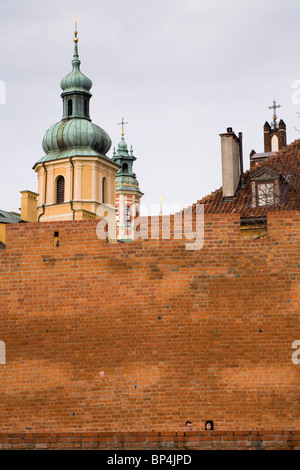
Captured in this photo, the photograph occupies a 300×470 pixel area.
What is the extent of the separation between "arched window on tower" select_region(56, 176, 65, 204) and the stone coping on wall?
135 ft

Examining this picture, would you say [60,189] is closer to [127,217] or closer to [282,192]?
[127,217]

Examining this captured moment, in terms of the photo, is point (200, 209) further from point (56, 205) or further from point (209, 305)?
point (56, 205)

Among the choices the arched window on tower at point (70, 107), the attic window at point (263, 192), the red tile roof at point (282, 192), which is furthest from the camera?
the arched window on tower at point (70, 107)

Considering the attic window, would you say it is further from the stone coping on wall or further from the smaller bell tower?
the smaller bell tower

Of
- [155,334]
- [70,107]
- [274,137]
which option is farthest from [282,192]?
[70,107]

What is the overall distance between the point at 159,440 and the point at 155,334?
2.05 m

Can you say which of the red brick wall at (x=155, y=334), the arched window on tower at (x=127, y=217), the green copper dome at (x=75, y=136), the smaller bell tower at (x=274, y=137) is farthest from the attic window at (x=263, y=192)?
the arched window on tower at (x=127, y=217)

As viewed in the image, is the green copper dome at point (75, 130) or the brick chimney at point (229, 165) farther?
the green copper dome at point (75, 130)

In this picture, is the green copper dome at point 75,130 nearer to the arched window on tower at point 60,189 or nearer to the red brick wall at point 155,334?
the arched window on tower at point 60,189

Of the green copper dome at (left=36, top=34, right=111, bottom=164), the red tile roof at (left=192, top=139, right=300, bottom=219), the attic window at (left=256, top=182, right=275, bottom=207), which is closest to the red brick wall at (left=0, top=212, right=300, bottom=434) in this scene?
the red tile roof at (left=192, top=139, right=300, bottom=219)

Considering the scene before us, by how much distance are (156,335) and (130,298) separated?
0.90 metres

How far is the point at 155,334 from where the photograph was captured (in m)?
14.2

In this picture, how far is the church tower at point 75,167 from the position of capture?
5309 centimetres

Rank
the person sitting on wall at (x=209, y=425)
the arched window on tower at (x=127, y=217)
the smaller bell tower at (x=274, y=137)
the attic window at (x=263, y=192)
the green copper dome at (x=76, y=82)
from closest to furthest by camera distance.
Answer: the person sitting on wall at (x=209, y=425), the attic window at (x=263, y=192), the smaller bell tower at (x=274, y=137), the green copper dome at (x=76, y=82), the arched window on tower at (x=127, y=217)
